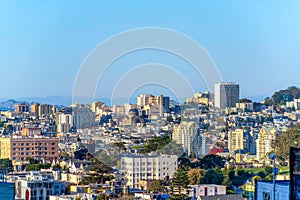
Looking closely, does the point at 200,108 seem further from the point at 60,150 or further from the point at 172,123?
the point at 60,150

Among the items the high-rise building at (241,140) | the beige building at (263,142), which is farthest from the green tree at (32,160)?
the beige building at (263,142)

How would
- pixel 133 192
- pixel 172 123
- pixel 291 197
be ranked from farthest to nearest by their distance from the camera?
1. pixel 172 123
2. pixel 133 192
3. pixel 291 197

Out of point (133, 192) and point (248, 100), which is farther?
point (248, 100)

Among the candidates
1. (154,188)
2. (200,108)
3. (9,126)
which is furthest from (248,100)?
(154,188)

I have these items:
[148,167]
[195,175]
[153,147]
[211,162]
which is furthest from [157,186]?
[153,147]

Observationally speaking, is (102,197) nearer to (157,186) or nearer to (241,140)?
(157,186)

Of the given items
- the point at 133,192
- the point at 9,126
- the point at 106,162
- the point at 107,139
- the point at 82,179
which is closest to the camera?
the point at 133,192
